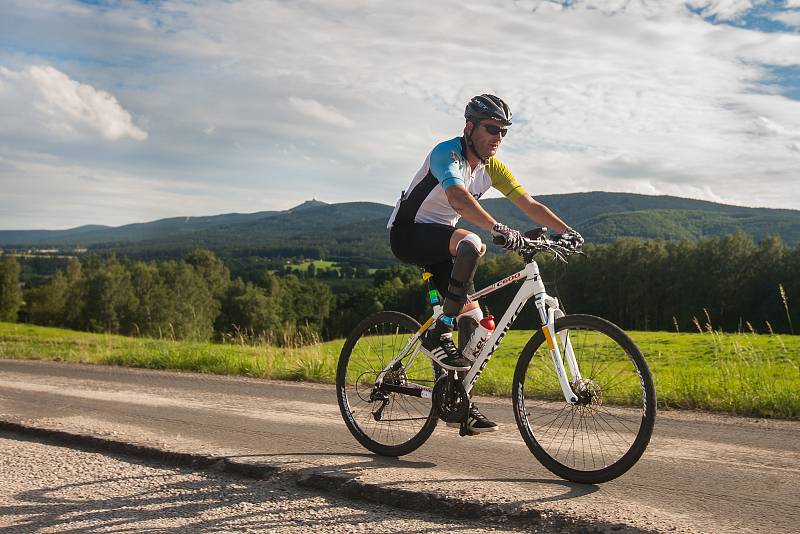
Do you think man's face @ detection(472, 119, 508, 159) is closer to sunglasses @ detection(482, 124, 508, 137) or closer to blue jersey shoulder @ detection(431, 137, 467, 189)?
sunglasses @ detection(482, 124, 508, 137)

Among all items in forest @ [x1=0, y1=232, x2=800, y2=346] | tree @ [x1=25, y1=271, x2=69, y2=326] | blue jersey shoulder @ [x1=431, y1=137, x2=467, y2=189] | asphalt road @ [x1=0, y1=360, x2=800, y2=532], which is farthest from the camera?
tree @ [x1=25, y1=271, x2=69, y2=326]

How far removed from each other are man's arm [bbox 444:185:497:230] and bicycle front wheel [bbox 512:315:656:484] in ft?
2.48

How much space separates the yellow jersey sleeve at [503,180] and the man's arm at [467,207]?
60 centimetres

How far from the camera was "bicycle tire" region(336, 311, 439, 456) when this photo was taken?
4973 millimetres

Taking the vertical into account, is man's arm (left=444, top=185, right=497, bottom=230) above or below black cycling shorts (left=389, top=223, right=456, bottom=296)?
above

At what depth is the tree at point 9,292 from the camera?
377ft

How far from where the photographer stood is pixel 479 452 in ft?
16.3

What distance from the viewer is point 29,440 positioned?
5.73 m

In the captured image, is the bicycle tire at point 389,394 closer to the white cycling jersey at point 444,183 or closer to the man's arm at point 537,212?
the white cycling jersey at point 444,183

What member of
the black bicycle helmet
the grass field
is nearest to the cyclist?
the black bicycle helmet

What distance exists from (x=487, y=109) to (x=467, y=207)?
681mm

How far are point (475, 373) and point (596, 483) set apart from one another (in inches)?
39.3

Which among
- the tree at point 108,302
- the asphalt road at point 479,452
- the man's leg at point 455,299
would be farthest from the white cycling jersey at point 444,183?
the tree at point 108,302

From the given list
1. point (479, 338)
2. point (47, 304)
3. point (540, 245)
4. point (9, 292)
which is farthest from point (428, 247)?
point (9, 292)
